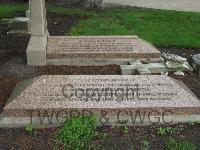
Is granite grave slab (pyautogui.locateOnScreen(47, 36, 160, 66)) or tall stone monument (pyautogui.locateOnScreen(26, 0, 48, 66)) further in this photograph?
granite grave slab (pyautogui.locateOnScreen(47, 36, 160, 66))

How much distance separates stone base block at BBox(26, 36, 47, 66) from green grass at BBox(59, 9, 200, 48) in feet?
8.41

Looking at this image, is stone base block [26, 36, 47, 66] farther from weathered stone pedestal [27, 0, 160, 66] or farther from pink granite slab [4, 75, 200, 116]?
pink granite slab [4, 75, 200, 116]

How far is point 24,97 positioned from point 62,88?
1.94ft

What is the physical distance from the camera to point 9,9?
14547 millimetres

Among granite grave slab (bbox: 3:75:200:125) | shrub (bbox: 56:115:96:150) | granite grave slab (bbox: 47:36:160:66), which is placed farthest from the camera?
granite grave slab (bbox: 47:36:160:66)

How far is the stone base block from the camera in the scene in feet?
30.3

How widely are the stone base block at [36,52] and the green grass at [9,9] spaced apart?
15.5ft

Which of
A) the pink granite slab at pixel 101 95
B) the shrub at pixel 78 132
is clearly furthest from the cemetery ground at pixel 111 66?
the pink granite slab at pixel 101 95

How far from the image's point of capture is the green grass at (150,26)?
445 inches

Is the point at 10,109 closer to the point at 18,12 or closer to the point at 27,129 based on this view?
the point at 27,129

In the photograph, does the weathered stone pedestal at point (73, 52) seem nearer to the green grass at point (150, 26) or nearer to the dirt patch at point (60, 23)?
the green grass at point (150, 26)

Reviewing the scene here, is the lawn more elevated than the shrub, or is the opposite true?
the shrub

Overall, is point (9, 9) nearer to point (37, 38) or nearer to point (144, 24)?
point (144, 24)

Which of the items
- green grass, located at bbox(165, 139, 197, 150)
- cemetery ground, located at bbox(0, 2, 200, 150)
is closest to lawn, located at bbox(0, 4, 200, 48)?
cemetery ground, located at bbox(0, 2, 200, 150)
